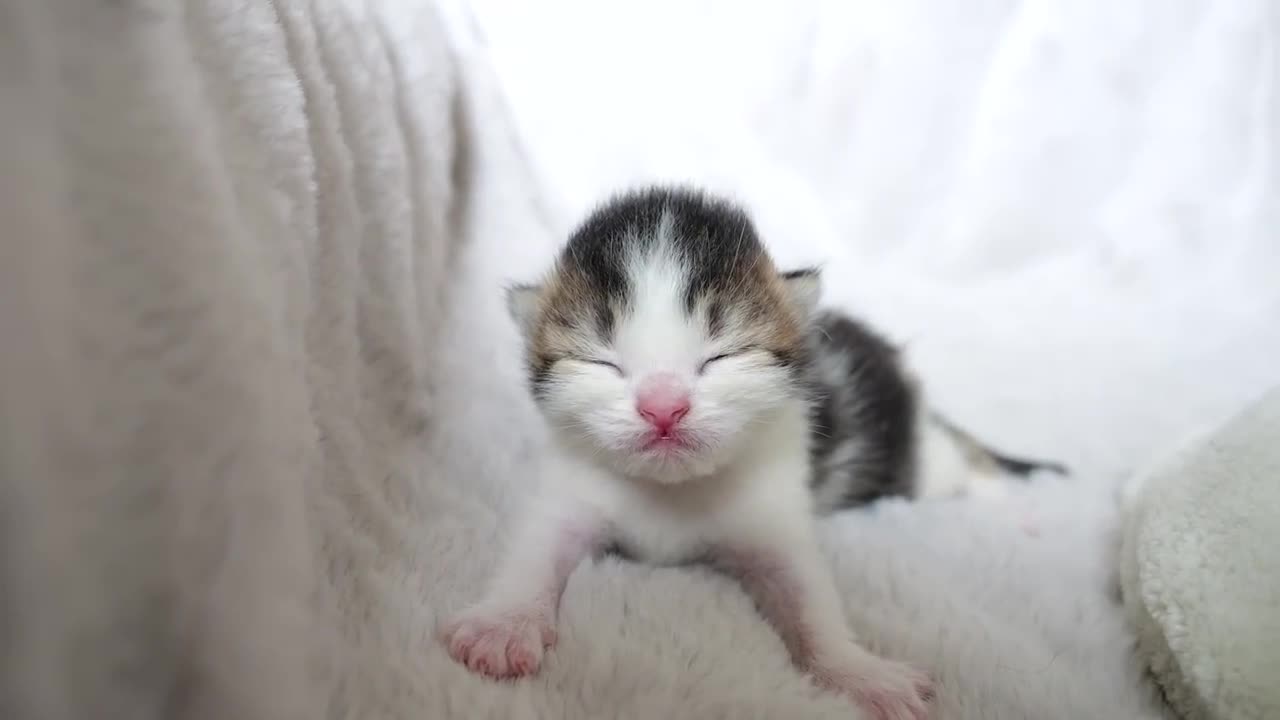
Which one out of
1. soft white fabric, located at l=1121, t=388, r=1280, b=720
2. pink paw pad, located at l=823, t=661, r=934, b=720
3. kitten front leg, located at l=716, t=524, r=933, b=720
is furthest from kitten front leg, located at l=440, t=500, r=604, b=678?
soft white fabric, located at l=1121, t=388, r=1280, b=720

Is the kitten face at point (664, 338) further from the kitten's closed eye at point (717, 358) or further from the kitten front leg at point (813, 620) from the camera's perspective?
the kitten front leg at point (813, 620)

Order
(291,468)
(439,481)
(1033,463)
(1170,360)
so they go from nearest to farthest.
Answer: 1. (291,468)
2. (439,481)
3. (1033,463)
4. (1170,360)

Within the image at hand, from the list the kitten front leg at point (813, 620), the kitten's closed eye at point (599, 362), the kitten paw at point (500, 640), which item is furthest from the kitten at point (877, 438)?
the kitten paw at point (500, 640)

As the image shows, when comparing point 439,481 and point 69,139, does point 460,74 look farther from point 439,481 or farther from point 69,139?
point 69,139

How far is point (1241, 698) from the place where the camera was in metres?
0.81

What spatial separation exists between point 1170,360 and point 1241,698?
3.42 feet

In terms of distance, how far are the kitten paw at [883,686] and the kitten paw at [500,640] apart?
0.27 meters

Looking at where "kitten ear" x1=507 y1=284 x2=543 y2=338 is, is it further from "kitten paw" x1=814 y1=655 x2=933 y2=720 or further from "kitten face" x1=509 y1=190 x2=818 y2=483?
"kitten paw" x1=814 y1=655 x2=933 y2=720

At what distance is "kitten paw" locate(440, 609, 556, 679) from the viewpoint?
0.81 metres

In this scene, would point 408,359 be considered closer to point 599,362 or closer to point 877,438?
point 599,362

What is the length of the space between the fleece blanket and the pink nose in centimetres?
20

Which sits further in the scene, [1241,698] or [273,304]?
[1241,698]

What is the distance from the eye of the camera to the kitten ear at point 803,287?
42.6 inches

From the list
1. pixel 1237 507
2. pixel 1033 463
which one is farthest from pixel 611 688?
pixel 1033 463
